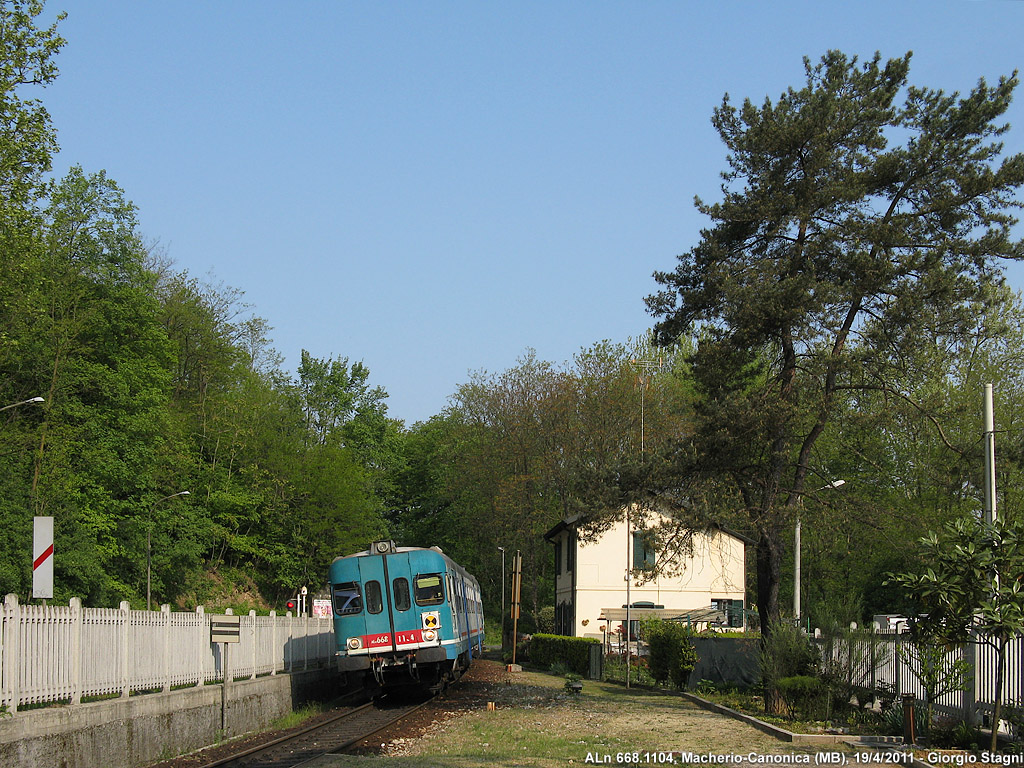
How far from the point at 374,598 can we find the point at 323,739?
6048 millimetres

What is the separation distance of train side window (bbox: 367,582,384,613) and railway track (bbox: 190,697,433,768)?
210 cm

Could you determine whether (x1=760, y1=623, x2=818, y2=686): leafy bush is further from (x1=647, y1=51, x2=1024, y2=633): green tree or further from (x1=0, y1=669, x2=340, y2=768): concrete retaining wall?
(x1=0, y1=669, x2=340, y2=768): concrete retaining wall

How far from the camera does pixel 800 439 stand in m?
20.5

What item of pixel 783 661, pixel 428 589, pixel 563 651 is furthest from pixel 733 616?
pixel 783 661

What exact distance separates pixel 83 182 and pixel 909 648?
135 ft

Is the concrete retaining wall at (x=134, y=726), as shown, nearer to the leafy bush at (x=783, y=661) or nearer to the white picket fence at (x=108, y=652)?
the white picket fence at (x=108, y=652)

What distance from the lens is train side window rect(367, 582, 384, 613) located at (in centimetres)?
2158

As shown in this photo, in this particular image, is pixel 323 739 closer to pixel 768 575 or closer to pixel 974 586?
pixel 768 575

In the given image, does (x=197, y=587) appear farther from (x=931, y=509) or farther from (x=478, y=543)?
(x=931, y=509)

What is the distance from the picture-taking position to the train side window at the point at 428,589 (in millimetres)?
21781

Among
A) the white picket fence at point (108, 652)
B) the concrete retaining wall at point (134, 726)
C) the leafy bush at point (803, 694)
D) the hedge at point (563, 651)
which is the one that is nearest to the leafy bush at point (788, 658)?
the leafy bush at point (803, 694)

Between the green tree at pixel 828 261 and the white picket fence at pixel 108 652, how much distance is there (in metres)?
9.35

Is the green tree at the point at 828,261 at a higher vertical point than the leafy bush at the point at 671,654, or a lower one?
higher

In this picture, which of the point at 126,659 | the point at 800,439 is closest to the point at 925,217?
the point at 800,439
